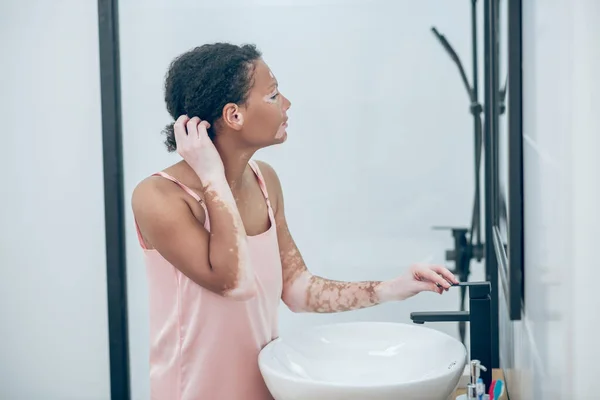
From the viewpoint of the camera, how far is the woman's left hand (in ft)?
5.01

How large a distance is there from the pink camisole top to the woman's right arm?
1.9 inches

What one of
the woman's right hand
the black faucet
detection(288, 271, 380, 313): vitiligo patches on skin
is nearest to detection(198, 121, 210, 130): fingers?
the woman's right hand

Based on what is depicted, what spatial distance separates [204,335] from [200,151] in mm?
386

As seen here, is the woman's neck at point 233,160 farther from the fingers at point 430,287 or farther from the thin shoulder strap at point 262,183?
the fingers at point 430,287

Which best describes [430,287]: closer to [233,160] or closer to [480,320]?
[480,320]

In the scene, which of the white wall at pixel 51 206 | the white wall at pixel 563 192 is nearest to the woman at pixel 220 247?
the white wall at pixel 563 192

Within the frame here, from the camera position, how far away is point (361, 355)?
1.60m

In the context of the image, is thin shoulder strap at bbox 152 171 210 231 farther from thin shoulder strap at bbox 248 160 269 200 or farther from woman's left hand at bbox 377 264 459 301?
woman's left hand at bbox 377 264 459 301

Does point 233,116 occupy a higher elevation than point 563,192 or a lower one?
higher

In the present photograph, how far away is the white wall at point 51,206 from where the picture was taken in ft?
7.22

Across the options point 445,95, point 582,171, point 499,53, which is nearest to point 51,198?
point 445,95

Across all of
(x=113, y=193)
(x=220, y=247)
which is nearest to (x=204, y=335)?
(x=220, y=247)

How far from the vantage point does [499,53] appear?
1.62 meters

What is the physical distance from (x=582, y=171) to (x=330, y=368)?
883 millimetres
